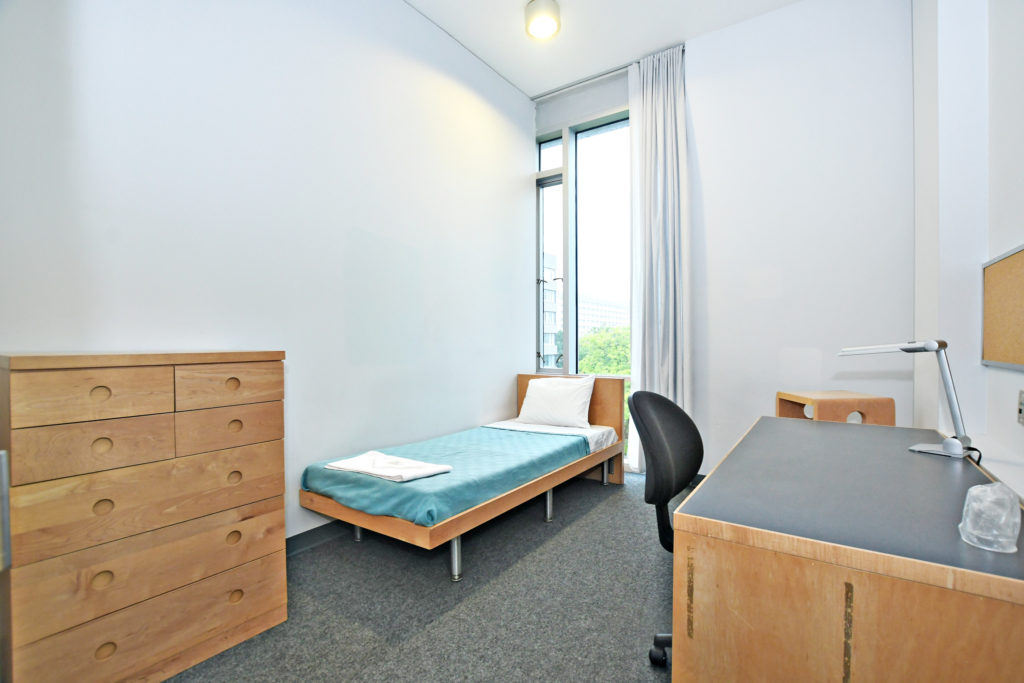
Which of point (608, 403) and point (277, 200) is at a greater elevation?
point (277, 200)

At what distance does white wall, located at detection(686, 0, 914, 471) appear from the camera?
2.64 m

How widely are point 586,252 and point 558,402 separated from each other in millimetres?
1405

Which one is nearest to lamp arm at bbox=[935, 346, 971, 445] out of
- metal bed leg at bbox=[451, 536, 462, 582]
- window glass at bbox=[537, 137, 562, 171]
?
metal bed leg at bbox=[451, 536, 462, 582]

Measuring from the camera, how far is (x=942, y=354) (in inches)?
54.4

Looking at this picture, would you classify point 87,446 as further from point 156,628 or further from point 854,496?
point 854,496

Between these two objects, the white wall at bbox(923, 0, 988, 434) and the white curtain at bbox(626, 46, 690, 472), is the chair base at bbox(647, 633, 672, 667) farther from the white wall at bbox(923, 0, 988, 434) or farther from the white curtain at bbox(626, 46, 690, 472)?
the white curtain at bbox(626, 46, 690, 472)

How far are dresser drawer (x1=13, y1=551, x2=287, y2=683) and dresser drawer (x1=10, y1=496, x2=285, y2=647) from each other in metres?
0.03

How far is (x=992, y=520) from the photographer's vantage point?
699 millimetres

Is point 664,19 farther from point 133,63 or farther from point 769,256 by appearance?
point 133,63

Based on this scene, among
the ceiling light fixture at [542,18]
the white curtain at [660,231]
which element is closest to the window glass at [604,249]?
the white curtain at [660,231]

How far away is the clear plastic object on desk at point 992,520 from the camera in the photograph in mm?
682

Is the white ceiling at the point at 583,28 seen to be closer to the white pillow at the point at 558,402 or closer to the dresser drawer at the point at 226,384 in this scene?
the white pillow at the point at 558,402

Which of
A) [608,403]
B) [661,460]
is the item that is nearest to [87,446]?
[661,460]

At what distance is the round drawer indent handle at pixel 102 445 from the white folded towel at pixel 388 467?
0.91 meters
